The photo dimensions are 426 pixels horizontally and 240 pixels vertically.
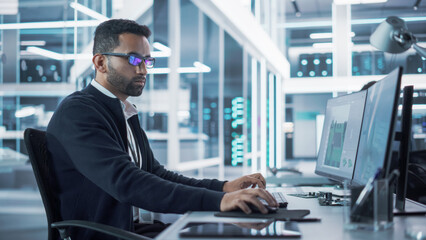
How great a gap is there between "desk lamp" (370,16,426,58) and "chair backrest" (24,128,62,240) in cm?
171

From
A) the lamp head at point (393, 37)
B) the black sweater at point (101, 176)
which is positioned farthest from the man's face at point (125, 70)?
the lamp head at point (393, 37)

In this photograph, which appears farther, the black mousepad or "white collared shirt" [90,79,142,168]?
"white collared shirt" [90,79,142,168]

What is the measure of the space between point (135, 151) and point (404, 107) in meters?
1.13

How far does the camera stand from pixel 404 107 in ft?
5.09

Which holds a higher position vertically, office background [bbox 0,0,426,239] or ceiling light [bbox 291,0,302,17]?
ceiling light [bbox 291,0,302,17]

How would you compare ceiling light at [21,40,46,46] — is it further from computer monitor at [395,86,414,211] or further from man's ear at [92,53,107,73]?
computer monitor at [395,86,414,211]

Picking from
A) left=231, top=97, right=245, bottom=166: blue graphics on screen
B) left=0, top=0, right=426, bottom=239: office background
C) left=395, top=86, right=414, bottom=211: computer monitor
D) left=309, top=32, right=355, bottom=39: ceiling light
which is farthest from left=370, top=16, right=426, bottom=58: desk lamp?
left=309, top=32, right=355, bottom=39: ceiling light

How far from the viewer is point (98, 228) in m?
1.49

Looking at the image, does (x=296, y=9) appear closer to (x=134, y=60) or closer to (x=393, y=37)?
(x=393, y=37)

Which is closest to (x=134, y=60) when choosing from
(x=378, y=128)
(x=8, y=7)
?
(x=378, y=128)

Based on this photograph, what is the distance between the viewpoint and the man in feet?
4.82

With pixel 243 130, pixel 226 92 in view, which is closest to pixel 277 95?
pixel 243 130

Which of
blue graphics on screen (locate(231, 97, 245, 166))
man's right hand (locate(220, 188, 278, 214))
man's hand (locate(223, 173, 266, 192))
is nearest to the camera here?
man's right hand (locate(220, 188, 278, 214))

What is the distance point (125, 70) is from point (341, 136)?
3.20 feet
